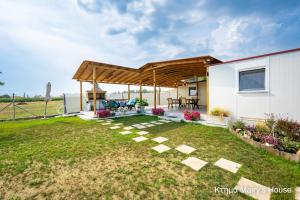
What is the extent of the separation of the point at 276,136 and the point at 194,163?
9.01ft

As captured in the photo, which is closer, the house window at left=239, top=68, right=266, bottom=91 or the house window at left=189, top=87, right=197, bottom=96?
the house window at left=239, top=68, right=266, bottom=91

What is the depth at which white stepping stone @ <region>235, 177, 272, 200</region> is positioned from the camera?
164cm

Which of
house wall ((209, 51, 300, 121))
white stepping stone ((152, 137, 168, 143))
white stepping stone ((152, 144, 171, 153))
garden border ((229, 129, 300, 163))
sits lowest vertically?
white stepping stone ((152, 144, 171, 153))

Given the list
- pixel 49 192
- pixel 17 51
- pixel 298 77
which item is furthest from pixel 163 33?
pixel 17 51

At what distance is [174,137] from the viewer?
4.00m

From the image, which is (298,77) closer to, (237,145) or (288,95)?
(288,95)

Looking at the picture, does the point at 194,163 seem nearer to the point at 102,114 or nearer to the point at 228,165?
the point at 228,165

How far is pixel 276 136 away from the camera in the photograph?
11.0 feet

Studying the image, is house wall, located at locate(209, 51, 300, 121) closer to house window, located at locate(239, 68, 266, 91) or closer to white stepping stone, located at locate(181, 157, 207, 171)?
house window, located at locate(239, 68, 266, 91)

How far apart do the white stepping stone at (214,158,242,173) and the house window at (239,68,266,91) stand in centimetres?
362

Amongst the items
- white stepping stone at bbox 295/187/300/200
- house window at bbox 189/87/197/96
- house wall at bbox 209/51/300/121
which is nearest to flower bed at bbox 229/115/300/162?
house wall at bbox 209/51/300/121

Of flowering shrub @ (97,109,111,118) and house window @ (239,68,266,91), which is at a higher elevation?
house window @ (239,68,266,91)

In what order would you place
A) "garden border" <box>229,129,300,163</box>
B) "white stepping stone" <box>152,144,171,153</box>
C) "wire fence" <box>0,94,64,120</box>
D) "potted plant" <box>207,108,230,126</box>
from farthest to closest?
"wire fence" <box>0,94,64,120</box> < "potted plant" <box>207,108,230,126</box> < "white stepping stone" <box>152,144,171,153</box> < "garden border" <box>229,129,300,163</box>

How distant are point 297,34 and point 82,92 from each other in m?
15.3
